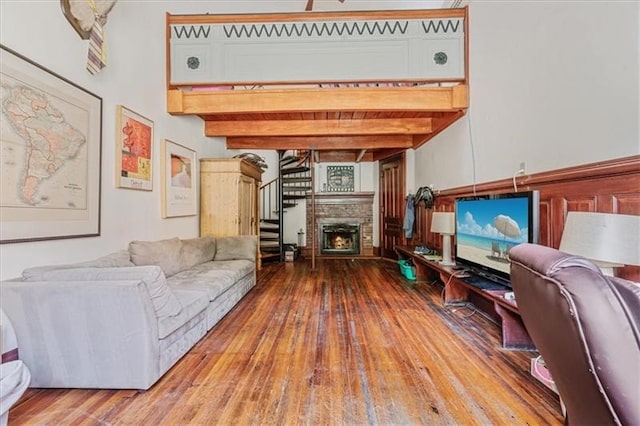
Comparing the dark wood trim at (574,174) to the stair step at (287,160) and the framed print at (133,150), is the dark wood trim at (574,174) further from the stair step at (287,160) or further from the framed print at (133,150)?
the stair step at (287,160)

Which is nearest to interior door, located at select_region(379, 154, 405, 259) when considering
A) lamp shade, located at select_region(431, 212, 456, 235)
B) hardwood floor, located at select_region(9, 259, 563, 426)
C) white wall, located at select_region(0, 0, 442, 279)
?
lamp shade, located at select_region(431, 212, 456, 235)

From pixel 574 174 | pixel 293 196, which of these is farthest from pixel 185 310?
pixel 293 196

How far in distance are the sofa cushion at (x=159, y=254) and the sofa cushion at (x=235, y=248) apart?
72cm

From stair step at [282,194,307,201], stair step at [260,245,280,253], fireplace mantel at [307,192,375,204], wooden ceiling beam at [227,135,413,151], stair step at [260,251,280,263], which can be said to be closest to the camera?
wooden ceiling beam at [227,135,413,151]

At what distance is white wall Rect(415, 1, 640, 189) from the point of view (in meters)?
1.70

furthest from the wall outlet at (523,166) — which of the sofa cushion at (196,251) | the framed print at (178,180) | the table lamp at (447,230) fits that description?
the framed print at (178,180)

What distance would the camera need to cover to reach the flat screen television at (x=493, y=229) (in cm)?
226

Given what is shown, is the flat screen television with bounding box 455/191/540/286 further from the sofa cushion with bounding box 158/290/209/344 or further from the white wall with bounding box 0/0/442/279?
the white wall with bounding box 0/0/442/279

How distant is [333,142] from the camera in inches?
218

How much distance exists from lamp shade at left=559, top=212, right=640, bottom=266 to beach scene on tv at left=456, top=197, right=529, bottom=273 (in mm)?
676

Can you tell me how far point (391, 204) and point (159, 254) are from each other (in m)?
4.91

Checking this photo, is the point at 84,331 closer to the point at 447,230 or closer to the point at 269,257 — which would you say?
the point at 447,230

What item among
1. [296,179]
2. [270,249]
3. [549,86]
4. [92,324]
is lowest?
[270,249]

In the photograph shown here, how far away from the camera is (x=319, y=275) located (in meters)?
5.15
